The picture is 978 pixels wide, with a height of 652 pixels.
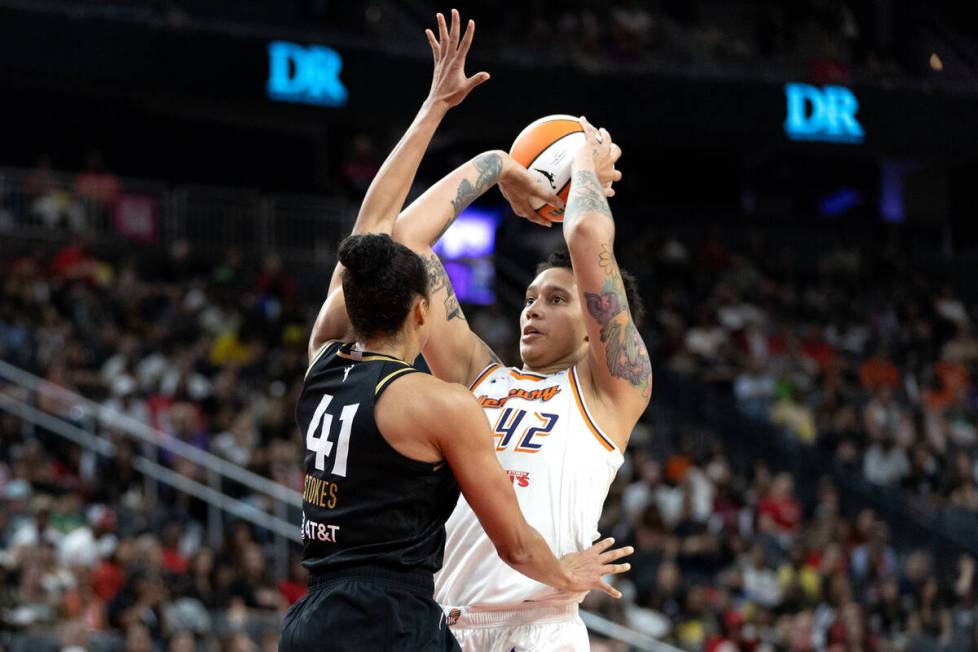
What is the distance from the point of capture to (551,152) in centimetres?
515

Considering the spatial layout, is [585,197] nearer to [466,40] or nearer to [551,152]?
[551,152]

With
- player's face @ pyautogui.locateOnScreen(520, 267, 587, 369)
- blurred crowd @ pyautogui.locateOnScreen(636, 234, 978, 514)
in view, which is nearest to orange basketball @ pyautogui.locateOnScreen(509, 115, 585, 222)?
player's face @ pyautogui.locateOnScreen(520, 267, 587, 369)

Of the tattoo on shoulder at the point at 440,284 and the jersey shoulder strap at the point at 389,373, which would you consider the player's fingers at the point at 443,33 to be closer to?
the tattoo on shoulder at the point at 440,284

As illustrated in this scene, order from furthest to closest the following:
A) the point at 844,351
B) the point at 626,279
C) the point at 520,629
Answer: the point at 844,351
the point at 626,279
the point at 520,629

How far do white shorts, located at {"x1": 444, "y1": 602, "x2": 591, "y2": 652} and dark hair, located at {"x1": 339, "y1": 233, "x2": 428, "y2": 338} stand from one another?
1144mm

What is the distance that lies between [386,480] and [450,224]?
1246 millimetres

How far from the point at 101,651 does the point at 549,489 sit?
Result: 5901 mm

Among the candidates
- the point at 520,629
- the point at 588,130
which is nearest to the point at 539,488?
the point at 520,629

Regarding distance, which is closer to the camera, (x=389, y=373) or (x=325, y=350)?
(x=389, y=373)

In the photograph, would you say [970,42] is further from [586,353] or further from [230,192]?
[586,353]

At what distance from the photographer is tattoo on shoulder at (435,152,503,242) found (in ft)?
16.0

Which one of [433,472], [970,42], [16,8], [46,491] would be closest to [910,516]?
[970,42]

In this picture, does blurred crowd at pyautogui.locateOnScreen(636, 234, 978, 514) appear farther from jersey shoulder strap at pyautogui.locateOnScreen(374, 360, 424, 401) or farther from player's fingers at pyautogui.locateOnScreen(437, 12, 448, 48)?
jersey shoulder strap at pyautogui.locateOnScreen(374, 360, 424, 401)

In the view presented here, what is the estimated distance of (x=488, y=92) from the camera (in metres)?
19.0
